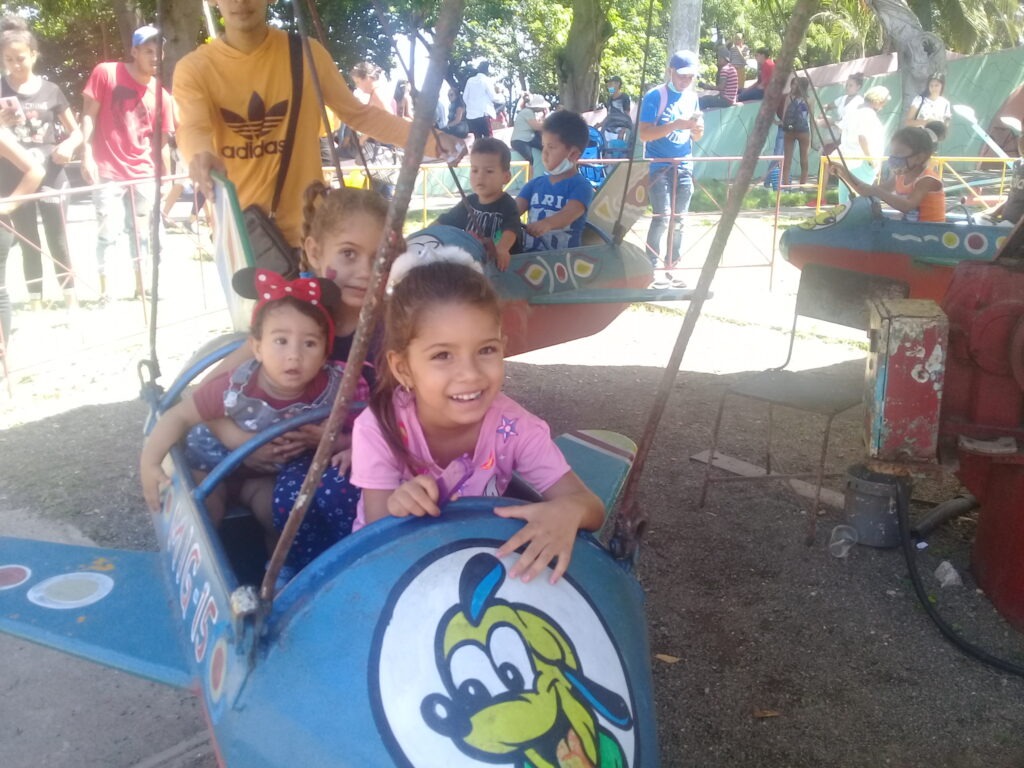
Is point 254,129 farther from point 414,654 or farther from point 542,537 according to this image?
point 414,654

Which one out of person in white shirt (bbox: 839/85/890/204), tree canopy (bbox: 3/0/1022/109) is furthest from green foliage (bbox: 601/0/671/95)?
person in white shirt (bbox: 839/85/890/204)

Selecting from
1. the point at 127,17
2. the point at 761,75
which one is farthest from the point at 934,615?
the point at 761,75

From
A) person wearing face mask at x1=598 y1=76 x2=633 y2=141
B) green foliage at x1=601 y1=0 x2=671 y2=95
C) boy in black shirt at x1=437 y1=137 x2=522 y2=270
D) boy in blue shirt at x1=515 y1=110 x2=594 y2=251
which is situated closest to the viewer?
boy in black shirt at x1=437 y1=137 x2=522 y2=270

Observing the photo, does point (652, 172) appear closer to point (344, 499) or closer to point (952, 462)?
point (952, 462)

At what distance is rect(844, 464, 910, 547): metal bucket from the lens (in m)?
3.39

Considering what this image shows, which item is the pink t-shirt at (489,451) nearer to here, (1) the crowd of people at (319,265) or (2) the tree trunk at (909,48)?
(1) the crowd of people at (319,265)

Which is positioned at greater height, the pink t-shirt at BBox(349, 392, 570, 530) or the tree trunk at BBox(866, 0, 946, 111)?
the tree trunk at BBox(866, 0, 946, 111)

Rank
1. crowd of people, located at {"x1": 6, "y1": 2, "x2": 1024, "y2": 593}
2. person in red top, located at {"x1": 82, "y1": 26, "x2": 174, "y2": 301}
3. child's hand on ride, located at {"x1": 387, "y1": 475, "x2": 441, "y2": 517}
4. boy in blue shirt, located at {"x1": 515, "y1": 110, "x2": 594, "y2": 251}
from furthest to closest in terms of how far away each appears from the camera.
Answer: person in red top, located at {"x1": 82, "y1": 26, "x2": 174, "y2": 301} → boy in blue shirt, located at {"x1": 515, "y1": 110, "x2": 594, "y2": 251} → crowd of people, located at {"x1": 6, "y1": 2, "x2": 1024, "y2": 593} → child's hand on ride, located at {"x1": 387, "y1": 475, "x2": 441, "y2": 517}

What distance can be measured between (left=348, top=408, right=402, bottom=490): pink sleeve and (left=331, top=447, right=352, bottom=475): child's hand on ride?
42 cm

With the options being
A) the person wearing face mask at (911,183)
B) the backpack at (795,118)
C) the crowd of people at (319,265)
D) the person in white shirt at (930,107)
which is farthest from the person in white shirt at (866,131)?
the crowd of people at (319,265)

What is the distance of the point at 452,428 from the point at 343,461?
48 centimetres

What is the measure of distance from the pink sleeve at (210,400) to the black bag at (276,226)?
0.82m

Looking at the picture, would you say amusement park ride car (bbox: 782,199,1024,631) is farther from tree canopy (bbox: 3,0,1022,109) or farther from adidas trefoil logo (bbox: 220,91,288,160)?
tree canopy (bbox: 3,0,1022,109)

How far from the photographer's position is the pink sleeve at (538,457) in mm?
1866
